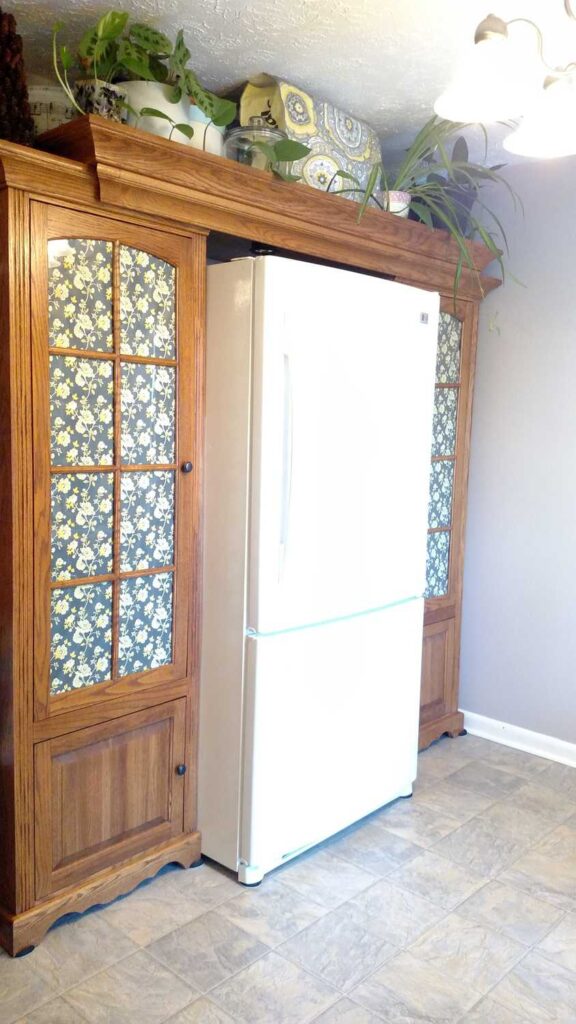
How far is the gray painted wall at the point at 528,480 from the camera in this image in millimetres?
3111

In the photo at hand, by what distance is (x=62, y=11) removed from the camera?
78.6 inches

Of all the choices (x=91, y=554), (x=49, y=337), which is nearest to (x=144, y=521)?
(x=91, y=554)

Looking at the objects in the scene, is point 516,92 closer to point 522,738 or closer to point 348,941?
point 348,941

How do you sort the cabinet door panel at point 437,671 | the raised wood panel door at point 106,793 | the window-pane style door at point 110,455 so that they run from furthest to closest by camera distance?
the cabinet door panel at point 437,671
the raised wood panel door at point 106,793
the window-pane style door at point 110,455

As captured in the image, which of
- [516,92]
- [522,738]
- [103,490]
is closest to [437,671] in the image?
[522,738]

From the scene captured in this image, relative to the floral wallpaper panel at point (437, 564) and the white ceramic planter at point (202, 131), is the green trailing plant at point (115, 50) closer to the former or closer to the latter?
the white ceramic planter at point (202, 131)

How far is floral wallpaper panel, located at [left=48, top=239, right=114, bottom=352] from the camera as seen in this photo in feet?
6.28

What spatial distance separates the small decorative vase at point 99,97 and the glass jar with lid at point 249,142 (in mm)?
364

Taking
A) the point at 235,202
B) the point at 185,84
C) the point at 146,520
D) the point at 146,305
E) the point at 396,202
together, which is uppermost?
the point at 185,84

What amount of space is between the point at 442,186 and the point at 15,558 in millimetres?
2068

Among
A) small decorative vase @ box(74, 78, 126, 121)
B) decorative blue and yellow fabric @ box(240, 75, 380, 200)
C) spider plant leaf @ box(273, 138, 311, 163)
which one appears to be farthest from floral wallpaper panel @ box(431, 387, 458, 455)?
small decorative vase @ box(74, 78, 126, 121)

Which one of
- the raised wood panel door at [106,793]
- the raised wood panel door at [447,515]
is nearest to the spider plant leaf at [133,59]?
the raised wood panel door at [447,515]

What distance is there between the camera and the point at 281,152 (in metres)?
2.21

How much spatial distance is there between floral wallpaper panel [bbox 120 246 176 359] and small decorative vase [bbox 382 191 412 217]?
0.86 m
